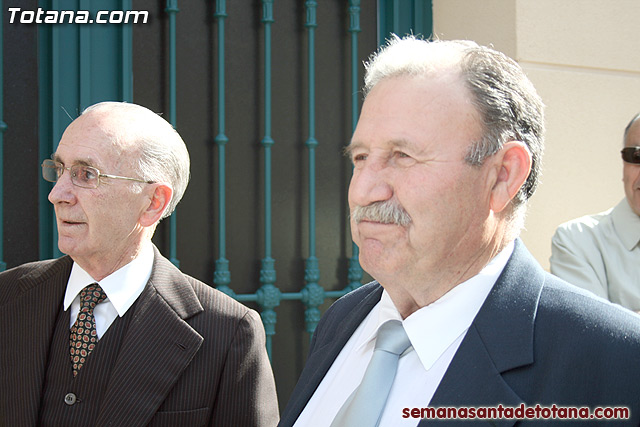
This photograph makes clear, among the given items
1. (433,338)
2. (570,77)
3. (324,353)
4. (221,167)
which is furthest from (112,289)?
(570,77)

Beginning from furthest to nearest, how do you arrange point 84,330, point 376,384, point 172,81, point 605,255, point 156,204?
point 172,81, point 605,255, point 156,204, point 84,330, point 376,384

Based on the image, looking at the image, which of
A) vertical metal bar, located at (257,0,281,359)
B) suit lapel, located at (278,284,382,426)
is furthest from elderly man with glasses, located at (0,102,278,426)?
vertical metal bar, located at (257,0,281,359)

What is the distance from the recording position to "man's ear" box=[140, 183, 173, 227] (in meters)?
2.19

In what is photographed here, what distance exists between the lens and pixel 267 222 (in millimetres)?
2998

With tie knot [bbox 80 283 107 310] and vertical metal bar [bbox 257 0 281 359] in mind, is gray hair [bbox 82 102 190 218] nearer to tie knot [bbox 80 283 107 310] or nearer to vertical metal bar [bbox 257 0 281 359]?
tie knot [bbox 80 283 107 310]

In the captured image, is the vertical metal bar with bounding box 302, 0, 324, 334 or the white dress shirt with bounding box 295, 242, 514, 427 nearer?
the white dress shirt with bounding box 295, 242, 514, 427

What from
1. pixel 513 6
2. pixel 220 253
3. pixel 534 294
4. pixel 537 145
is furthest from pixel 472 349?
pixel 513 6

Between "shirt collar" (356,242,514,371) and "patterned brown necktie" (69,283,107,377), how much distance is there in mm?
1077

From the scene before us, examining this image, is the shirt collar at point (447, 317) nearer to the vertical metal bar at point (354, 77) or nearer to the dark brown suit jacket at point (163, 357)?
the dark brown suit jacket at point (163, 357)

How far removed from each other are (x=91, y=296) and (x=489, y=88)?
4.61 ft

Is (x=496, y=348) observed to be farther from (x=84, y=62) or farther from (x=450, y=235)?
(x=84, y=62)

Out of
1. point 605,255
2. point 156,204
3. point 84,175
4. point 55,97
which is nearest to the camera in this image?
point 84,175

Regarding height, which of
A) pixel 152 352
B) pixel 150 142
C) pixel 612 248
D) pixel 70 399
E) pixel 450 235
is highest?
pixel 150 142

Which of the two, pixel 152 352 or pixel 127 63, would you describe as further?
pixel 127 63
